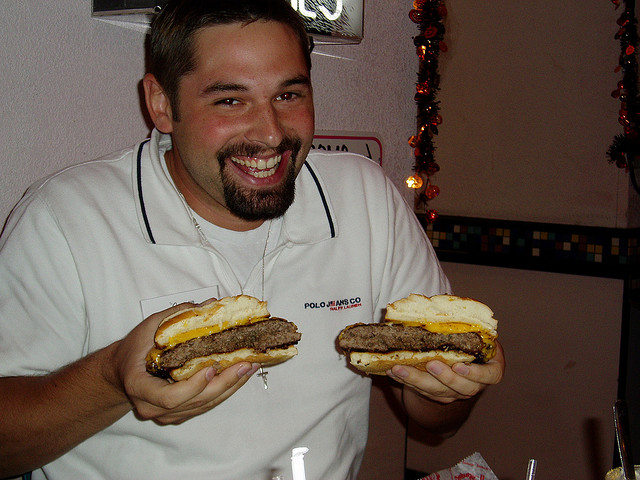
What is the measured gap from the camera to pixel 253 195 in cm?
180

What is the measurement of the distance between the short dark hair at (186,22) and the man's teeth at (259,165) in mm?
283

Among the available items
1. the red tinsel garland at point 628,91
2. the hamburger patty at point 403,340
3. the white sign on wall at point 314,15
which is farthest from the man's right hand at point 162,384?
the red tinsel garland at point 628,91

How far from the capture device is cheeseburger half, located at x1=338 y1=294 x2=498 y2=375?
1489 millimetres

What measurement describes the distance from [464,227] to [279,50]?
257 cm

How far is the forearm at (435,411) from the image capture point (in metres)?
2.01

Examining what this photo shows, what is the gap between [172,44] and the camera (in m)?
1.79

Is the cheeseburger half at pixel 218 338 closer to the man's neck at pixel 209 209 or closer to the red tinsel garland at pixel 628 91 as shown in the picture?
the man's neck at pixel 209 209

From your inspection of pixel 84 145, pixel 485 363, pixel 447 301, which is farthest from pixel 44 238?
pixel 485 363

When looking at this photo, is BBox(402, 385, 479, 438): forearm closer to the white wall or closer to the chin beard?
the chin beard

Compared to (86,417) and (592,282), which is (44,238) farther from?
(592,282)

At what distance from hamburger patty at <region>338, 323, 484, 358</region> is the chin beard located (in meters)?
0.50

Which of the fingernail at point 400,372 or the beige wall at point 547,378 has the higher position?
the fingernail at point 400,372

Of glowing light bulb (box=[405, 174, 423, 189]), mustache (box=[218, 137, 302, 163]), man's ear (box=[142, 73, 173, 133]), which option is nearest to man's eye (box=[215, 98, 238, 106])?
mustache (box=[218, 137, 302, 163])

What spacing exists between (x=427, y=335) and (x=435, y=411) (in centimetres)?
63
